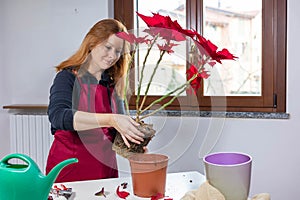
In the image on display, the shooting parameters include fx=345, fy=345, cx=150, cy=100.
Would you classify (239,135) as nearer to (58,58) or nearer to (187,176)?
(187,176)

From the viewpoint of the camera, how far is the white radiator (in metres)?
2.32

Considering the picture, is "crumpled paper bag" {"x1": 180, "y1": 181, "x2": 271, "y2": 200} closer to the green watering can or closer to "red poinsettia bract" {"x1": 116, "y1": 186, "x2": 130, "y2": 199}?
"red poinsettia bract" {"x1": 116, "y1": 186, "x2": 130, "y2": 199}

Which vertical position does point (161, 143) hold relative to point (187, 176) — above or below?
above

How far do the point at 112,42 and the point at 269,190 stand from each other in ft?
5.29

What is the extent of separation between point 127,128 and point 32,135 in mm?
1749

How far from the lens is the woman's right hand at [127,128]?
2.50ft

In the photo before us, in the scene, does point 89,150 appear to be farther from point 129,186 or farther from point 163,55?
point 163,55

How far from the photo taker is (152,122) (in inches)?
31.1

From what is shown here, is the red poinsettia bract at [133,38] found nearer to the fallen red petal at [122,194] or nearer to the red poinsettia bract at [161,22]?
the red poinsettia bract at [161,22]

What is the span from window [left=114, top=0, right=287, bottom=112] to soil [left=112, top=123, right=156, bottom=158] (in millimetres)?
1389

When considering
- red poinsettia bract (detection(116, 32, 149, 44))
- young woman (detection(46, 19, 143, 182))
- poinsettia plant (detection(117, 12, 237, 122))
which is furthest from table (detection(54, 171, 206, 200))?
red poinsettia bract (detection(116, 32, 149, 44))

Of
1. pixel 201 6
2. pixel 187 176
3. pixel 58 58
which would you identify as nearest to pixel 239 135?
pixel 201 6

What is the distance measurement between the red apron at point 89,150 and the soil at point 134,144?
0.08 ft

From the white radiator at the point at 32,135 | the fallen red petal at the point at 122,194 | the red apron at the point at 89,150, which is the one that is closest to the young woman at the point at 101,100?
the red apron at the point at 89,150
